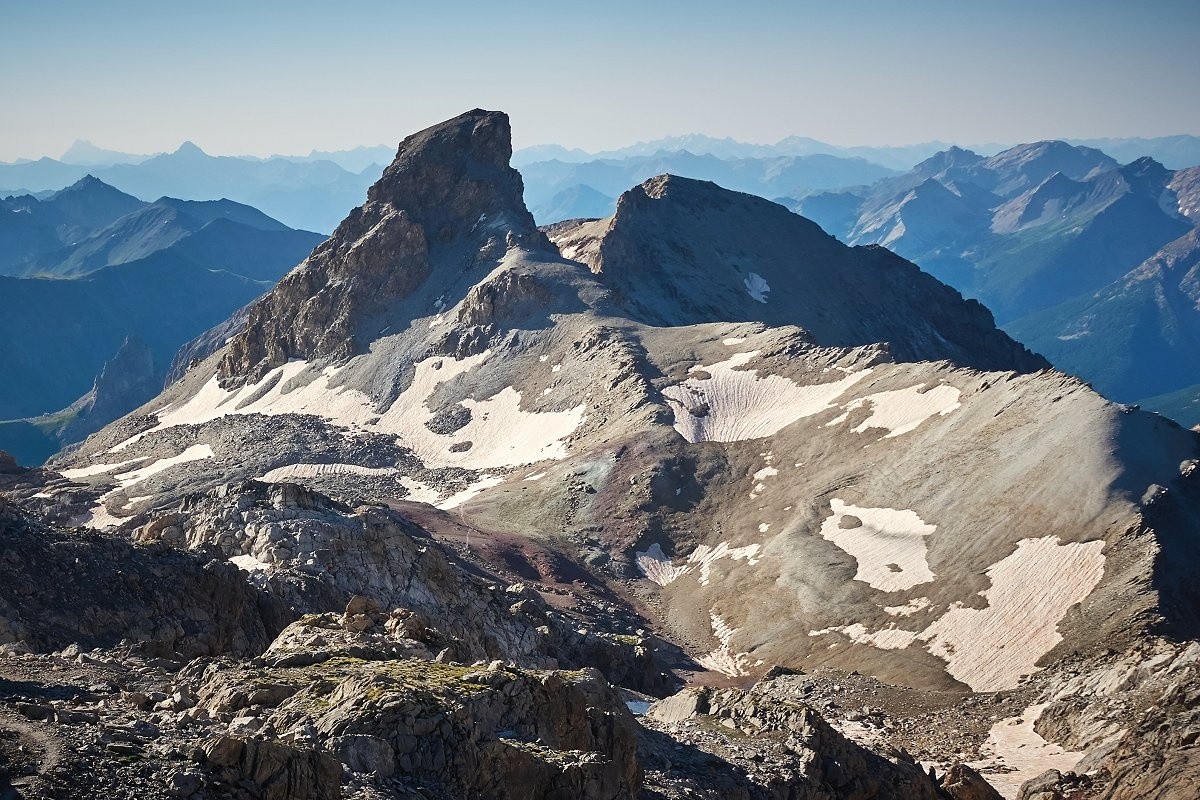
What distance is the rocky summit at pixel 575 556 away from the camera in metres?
23.9

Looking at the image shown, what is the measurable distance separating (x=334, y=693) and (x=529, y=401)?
9285 cm

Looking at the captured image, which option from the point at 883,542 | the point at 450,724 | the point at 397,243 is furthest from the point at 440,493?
the point at 450,724

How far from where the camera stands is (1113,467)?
62812 mm

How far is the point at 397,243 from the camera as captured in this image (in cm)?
14675

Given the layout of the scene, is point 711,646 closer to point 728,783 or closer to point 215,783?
point 728,783

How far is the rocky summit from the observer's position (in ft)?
78.5

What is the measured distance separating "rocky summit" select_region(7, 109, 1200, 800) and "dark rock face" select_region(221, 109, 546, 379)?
511mm

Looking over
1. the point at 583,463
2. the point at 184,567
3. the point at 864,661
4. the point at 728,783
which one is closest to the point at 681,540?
the point at 583,463

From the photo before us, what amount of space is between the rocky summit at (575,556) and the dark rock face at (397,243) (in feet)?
1.68

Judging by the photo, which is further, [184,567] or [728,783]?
[184,567]

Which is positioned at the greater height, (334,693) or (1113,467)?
(334,693)

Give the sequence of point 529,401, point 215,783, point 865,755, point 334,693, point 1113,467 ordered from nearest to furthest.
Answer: point 215,783
point 334,693
point 865,755
point 1113,467
point 529,401

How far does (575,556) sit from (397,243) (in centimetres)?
7702

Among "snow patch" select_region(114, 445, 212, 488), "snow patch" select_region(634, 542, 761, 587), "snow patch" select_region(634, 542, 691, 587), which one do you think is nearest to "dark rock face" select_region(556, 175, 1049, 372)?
"snow patch" select_region(114, 445, 212, 488)
